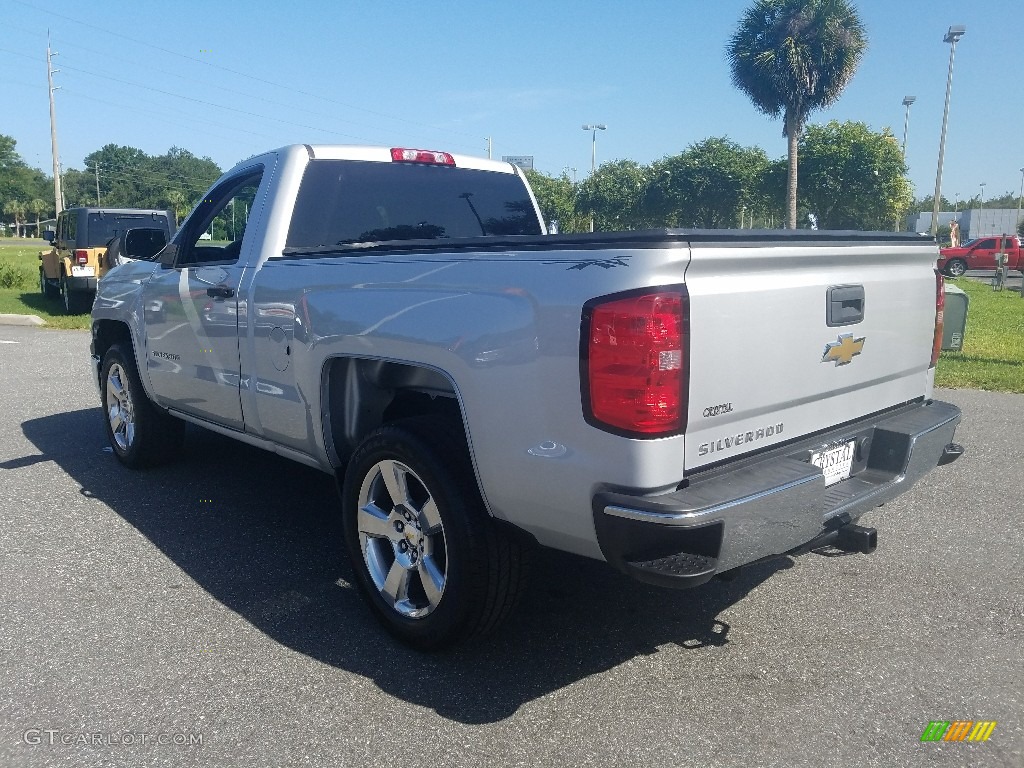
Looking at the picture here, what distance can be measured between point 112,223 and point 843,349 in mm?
15749

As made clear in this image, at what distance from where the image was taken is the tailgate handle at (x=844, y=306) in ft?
9.94

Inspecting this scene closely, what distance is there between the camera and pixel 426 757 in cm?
265

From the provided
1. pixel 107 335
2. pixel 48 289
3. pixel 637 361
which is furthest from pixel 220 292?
pixel 48 289

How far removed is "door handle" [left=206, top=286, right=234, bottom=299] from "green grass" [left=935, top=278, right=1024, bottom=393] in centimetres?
736

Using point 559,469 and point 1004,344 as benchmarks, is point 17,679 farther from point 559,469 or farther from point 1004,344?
point 1004,344

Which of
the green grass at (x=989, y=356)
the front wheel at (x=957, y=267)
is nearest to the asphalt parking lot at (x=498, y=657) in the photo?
the green grass at (x=989, y=356)

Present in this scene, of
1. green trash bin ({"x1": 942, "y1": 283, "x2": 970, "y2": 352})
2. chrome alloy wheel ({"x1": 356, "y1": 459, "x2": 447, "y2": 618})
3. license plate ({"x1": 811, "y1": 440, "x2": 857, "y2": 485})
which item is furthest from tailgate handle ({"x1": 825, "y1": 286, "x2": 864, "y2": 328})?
green trash bin ({"x1": 942, "y1": 283, "x2": 970, "y2": 352})

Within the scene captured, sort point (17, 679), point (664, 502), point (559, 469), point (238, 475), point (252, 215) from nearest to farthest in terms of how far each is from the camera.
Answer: point (664, 502)
point (559, 469)
point (17, 679)
point (252, 215)
point (238, 475)

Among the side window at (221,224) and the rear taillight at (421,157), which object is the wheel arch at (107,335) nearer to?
the side window at (221,224)

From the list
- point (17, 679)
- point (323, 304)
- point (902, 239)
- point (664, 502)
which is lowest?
point (17, 679)

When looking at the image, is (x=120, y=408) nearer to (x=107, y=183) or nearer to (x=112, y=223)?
(x=112, y=223)

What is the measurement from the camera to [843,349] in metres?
3.14

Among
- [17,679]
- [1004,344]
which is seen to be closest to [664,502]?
[17,679]

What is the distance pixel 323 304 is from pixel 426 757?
1.85 meters
